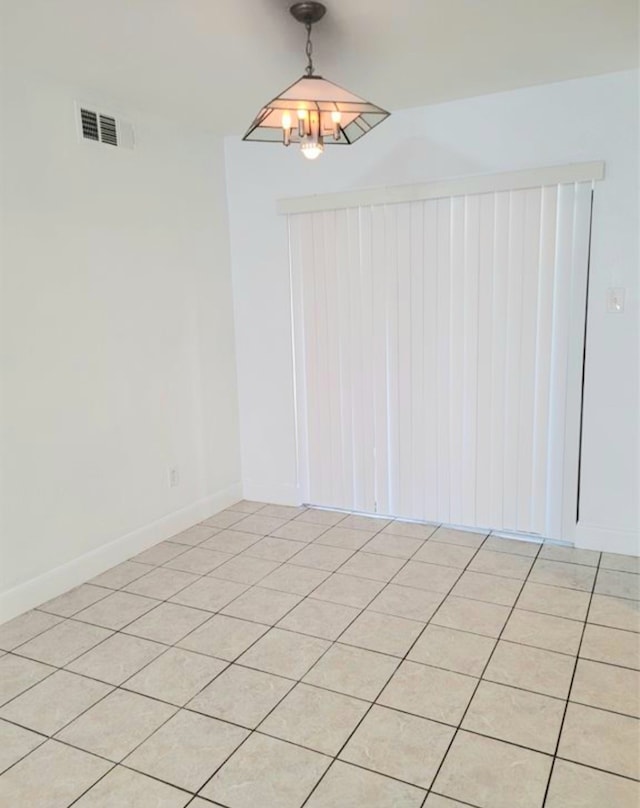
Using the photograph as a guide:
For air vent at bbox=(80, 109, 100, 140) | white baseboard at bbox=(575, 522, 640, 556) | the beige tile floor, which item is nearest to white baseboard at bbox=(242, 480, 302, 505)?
the beige tile floor

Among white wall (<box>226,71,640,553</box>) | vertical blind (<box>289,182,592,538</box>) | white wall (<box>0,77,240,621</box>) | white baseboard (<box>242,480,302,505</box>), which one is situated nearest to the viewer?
white wall (<box>0,77,240,621</box>)

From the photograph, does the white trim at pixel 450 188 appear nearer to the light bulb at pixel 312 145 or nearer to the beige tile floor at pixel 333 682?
the light bulb at pixel 312 145

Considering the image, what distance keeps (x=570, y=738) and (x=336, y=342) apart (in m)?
2.46

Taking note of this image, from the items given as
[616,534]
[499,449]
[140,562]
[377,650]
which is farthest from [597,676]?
[140,562]

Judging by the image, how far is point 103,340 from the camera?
3160 mm

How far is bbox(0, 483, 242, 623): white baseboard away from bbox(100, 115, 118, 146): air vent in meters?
2.05

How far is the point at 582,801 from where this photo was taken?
1.67 metres

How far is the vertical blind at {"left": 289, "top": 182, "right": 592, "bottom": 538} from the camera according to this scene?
3182mm

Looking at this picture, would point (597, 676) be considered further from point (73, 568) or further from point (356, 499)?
point (73, 568)

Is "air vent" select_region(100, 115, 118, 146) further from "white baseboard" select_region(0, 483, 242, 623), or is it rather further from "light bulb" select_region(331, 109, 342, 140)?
"white baseboard" select_region(0, 483, 242, 623)

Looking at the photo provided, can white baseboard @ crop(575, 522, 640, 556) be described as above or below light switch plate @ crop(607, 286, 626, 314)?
below

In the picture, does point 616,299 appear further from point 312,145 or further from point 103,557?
point 103,557

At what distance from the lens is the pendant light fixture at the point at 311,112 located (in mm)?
2000

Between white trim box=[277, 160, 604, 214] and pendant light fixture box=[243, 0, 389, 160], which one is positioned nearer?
pendant light fixture box=[243, 0, 389, 160]
